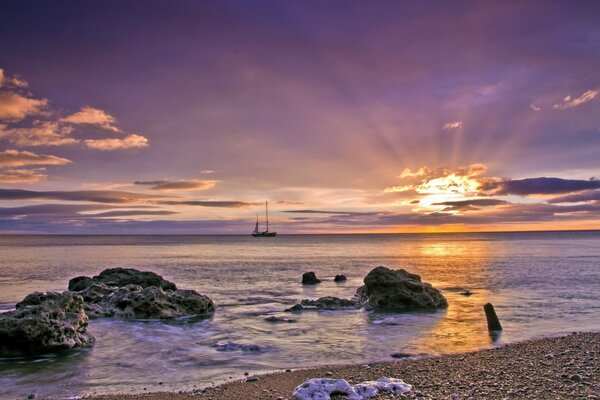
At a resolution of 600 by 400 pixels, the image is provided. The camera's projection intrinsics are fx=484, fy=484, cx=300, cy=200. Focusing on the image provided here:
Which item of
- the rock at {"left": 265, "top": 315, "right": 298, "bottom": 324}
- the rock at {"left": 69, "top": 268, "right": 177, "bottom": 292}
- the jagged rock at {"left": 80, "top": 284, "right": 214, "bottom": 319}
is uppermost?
the rock at {"left": 69, "top": 268, "right": 177, "bottom": 292}

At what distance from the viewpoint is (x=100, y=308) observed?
25703 mm

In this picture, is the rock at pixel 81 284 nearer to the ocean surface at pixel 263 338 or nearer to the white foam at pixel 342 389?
the ocean surface at pixel 263 338

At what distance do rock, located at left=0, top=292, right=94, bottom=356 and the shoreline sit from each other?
6506 mm

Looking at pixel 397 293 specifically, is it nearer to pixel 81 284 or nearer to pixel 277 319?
pixel 277 319

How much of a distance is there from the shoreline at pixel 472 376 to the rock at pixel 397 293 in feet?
37.6

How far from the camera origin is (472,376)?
12.4 m

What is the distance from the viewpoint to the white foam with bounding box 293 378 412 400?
10.5m

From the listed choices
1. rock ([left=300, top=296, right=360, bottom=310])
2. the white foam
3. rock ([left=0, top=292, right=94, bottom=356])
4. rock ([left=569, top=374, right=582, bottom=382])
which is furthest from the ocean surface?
rock ([left=569, top=374, right=582, bottom=382])

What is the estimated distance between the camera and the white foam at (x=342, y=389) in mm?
10492

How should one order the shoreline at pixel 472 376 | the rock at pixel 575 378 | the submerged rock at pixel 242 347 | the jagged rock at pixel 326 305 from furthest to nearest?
the jagged rock at pixel 326 305 → the submerged rock at pixel 242 347 → the rock at pixel 575 378 → the shoreline at pixel 472 376

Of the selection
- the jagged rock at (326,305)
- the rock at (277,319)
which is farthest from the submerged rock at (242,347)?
the jagged rock at (326,305)

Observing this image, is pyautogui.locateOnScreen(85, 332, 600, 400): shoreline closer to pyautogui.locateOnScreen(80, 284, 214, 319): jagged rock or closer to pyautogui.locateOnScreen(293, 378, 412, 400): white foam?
pyautogui.locateOnScreen(293, 378, 412, 400): white foam

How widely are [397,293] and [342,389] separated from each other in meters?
18.3

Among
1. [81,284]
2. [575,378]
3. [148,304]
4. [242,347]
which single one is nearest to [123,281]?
[81,284]
